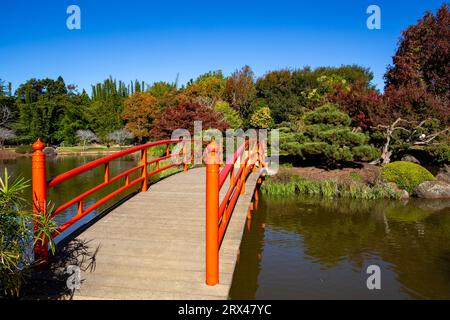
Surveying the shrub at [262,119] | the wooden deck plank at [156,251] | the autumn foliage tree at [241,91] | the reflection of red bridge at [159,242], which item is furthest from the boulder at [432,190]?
the autumn foliage tree at [241,91]

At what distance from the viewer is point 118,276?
12.3 feet

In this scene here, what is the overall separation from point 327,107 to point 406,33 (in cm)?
1007

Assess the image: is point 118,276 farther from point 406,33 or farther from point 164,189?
point 406,33

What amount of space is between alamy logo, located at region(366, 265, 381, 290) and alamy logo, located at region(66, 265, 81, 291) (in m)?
4.33

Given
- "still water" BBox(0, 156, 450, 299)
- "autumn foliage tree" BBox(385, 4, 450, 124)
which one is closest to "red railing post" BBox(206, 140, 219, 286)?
"still water" BBox(0, 156, 450, 299)

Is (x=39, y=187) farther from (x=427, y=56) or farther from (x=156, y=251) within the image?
(x=427, y=56)

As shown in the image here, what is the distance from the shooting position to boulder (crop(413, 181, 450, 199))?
13328mm

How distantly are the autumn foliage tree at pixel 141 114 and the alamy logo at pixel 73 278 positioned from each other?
116ft

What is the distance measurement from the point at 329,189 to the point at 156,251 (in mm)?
10139

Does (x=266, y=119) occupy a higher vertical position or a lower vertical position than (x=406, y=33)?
lower

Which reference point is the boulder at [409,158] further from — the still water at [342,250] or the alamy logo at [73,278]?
the alamy logo at [73,278]

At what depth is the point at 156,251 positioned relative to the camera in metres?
4.35
